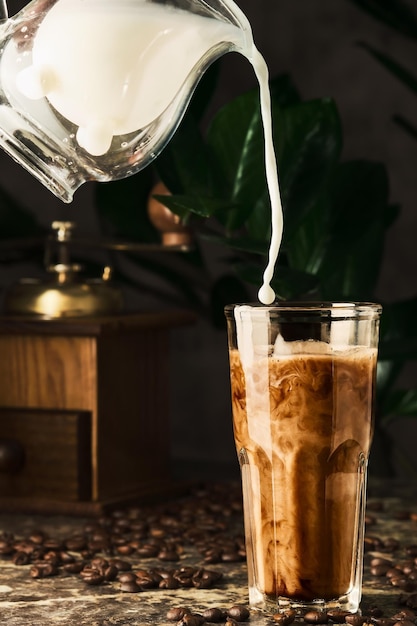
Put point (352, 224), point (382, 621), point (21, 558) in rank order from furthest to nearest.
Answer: point (352, 224), point (21, 558), point (382, 621)

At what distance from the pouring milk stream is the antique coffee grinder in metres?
0.45

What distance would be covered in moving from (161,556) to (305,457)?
30 centimetres

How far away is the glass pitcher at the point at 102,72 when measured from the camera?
97 centimetres

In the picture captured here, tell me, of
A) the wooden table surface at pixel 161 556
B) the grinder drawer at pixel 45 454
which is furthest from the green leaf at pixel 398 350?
the grinder drawer at pixel 45 454

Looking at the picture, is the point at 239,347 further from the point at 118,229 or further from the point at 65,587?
the point at 118,229

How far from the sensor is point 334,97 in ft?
6.72

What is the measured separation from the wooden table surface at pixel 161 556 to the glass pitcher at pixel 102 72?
44 centimetres

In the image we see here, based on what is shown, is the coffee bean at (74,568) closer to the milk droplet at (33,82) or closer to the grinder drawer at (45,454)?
the grinder drawer at (45,454)

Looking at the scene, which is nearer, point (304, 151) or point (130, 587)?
point (130, 587)

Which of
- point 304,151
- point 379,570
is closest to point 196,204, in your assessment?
point 304,151

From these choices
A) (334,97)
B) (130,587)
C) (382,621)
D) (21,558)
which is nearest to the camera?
(382,621)

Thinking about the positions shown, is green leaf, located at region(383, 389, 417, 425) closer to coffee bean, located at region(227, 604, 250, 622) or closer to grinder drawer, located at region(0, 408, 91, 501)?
grinder drawer, located at region(0, 408, 91, 501)

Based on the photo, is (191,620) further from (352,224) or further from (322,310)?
(352,224)

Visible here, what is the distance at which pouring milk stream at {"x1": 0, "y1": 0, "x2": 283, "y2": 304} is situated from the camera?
97 centimetres
